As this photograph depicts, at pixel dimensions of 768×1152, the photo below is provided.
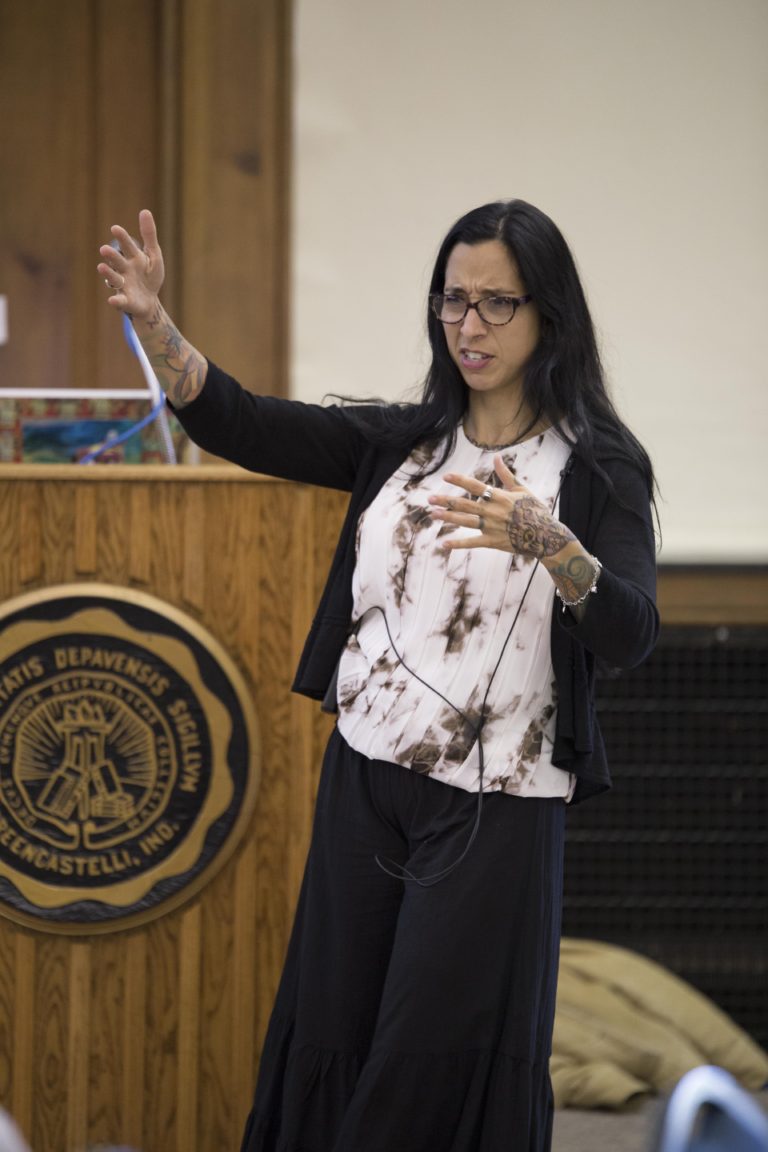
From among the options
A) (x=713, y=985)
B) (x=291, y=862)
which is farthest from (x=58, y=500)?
(x=713, y=985)

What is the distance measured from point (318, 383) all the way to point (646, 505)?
1.94 m

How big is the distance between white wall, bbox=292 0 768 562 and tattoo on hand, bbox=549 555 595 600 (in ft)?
6.66

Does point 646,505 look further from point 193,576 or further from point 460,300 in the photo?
point 193,576

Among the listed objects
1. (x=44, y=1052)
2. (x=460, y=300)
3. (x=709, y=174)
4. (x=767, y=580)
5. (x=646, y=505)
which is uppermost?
(x=709, y=174)

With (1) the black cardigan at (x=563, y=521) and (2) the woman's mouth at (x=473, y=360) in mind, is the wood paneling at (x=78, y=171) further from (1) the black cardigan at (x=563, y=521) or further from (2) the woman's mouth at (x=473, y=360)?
(2) the woman's mouth at (x=473, y=360)

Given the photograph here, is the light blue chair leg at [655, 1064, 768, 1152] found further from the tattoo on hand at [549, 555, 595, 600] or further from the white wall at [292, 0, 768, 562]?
the white wall at [292, 0, 768, 562]

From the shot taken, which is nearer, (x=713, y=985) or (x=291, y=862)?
(x=291, y=862)

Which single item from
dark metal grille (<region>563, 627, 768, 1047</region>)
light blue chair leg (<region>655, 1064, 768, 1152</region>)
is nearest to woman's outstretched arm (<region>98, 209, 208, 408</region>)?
light blue chair leg (<region>655, 1064, 768, 1152</region>)

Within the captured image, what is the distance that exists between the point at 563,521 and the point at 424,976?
2.04 feet

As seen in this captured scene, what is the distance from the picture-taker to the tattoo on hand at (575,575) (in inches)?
74.5

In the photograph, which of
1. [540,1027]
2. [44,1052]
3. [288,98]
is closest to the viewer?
[540,1027]

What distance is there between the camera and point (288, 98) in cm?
387

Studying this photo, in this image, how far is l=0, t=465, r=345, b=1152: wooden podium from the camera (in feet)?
8.70

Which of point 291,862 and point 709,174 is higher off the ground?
point 709,174
